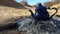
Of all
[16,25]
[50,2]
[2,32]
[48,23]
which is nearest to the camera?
[2,32]

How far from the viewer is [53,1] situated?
842 inches

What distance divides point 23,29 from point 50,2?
38.8 ft

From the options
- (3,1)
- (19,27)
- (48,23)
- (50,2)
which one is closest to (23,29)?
(19,27)

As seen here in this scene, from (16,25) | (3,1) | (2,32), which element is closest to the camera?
(2,32)

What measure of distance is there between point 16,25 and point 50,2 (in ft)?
37.2

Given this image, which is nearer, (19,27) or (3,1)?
(19,27)

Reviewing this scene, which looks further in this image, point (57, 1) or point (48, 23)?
point (57, 1)

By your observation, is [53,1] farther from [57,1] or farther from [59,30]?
[59,30]

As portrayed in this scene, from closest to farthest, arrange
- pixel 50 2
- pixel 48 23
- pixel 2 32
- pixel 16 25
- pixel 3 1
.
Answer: pixel 2 32 < pixel 48 23 < pixel 16 25 < pixel 3 1 < pixel 50 2

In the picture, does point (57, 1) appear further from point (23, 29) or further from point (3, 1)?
point (23, 29)

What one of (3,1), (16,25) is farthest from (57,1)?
(16,25)

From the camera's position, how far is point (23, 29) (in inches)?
373

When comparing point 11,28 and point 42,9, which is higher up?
point 42,9

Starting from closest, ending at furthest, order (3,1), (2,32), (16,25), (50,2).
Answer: (2,32)
(16,25)
(3,1)
(50,2)
